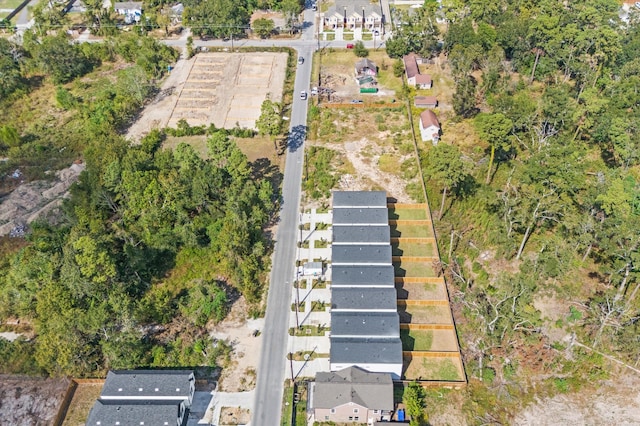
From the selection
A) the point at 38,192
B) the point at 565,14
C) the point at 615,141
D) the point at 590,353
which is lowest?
the point at 590,353

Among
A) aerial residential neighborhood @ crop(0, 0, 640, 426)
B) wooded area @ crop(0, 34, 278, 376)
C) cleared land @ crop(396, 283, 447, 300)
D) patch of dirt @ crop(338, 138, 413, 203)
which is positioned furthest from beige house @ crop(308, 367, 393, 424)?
patch of dirt @ crop(338, 138, 413, 203)

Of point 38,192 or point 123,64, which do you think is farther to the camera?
point 123,64

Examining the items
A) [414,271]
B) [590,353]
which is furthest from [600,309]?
[414,271]

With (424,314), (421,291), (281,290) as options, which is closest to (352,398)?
(424,314)

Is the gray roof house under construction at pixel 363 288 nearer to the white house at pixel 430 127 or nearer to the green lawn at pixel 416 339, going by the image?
the green lawn at pixel 416 339

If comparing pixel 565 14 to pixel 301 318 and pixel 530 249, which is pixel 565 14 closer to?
pixel 530 249

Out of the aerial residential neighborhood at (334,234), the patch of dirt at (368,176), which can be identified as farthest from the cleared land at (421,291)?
the patch of dirt at (368,176)
